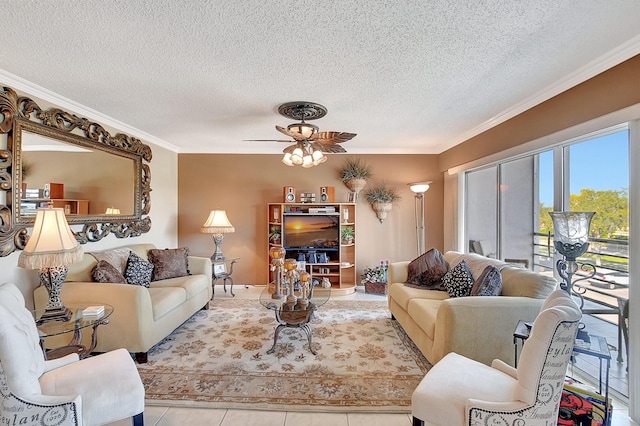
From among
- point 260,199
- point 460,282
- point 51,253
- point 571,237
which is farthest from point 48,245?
point 571,237

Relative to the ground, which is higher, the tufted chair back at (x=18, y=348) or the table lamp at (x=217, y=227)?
the table lamp at (x=217, y=227)

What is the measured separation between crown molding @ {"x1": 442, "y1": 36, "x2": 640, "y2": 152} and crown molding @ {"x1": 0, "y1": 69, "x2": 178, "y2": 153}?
4.66m

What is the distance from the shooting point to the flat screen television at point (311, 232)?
509 centimetres

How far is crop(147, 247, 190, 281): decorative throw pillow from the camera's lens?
12.5 feet

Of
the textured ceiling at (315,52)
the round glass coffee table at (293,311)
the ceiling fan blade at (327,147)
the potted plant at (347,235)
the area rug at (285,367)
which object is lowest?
the area rug at (285,367)

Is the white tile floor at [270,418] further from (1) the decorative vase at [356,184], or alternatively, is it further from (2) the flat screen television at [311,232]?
(1) the decorative vase at [356,184]

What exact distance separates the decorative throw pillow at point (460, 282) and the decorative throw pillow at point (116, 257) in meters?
3.67

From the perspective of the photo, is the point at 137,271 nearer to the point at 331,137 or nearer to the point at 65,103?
the point at 65,103

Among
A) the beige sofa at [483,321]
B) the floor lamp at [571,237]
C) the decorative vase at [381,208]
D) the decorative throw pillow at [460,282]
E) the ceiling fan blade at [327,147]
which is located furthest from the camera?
the decorative vase at [381,208]

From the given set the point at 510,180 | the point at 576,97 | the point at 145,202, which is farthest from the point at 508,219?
the point at 145,202

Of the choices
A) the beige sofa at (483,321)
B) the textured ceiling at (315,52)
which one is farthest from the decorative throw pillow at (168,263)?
the beige sofa at (483,321)

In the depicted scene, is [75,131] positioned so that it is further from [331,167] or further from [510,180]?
[510,180]

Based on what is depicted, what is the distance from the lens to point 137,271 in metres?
3.41

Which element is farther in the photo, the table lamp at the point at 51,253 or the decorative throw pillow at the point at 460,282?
the decorative throw pillow at the point at 460,282
